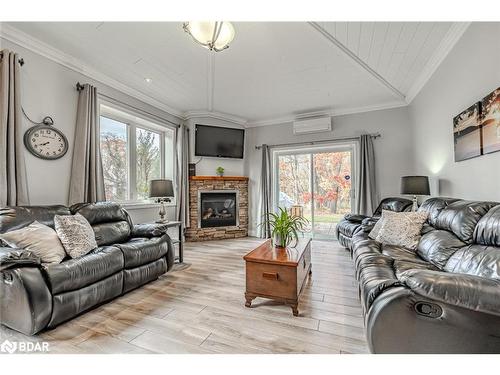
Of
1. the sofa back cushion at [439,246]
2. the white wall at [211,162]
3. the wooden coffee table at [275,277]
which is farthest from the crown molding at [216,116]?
the sofa back cushion at [439,246]

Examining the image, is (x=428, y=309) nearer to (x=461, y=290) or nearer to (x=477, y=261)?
(x=461, y=290)

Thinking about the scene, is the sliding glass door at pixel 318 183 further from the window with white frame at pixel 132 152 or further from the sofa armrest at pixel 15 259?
the sofa armrest at pixel 15 259

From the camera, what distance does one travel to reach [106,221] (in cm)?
275

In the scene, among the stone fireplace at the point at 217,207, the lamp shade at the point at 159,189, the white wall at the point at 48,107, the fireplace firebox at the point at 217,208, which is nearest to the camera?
the white wall at the point at 48,107

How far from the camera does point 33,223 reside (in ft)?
6.82

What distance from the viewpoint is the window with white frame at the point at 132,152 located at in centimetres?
362

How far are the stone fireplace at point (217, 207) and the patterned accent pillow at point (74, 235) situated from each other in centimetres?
255

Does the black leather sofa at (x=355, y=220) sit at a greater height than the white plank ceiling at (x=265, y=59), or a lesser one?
lesser

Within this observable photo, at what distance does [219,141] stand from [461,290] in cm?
462

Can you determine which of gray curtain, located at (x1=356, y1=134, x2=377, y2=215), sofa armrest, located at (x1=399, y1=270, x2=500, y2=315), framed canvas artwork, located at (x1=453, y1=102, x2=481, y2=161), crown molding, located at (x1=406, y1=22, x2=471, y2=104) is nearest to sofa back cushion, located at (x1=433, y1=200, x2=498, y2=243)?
framed canvas artwork, located at (x1=453, y1=102, x2=481, y2=161)

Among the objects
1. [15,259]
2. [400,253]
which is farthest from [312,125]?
[15,259]

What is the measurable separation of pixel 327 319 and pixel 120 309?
5.85ft
